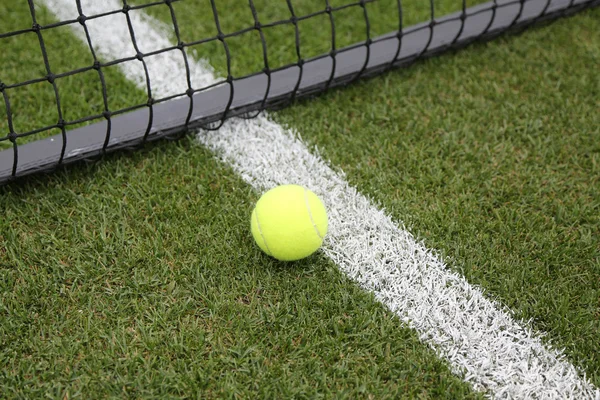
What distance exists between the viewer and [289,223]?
1431 mm

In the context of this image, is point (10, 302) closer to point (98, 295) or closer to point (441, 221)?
point (98, 295)

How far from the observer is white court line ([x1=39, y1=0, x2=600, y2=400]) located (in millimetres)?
1358

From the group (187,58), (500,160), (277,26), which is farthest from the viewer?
(277,26)

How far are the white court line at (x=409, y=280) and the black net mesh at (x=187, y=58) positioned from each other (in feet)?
0.39

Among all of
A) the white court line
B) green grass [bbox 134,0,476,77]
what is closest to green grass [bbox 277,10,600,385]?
the white court line

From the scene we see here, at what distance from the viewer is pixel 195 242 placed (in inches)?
63.5

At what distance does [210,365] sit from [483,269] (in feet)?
2.68

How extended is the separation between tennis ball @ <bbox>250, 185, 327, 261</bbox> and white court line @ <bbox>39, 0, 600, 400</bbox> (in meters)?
0.16

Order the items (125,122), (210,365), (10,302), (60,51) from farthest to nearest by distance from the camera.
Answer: (60,51) → (125,122) → (10,302) → (210,365)

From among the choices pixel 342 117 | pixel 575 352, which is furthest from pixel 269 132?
pixel 575 352

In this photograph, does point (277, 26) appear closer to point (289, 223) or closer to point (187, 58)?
point (187, 58)

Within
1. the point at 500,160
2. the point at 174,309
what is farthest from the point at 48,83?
the point at 500,160

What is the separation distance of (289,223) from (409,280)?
0.40 meters

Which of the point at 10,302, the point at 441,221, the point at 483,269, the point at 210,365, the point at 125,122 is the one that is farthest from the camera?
the point at 125,122
